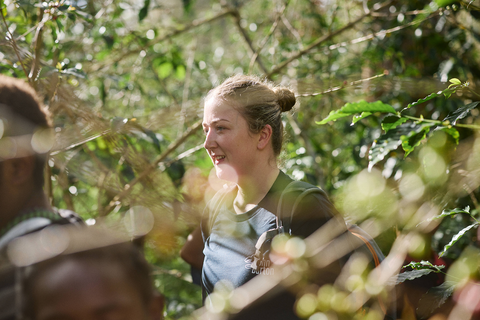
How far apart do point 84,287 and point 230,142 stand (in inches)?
34.4

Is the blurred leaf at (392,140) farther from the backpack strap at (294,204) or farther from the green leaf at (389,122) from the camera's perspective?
the backpack strap at (294,204)

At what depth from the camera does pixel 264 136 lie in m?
1.49

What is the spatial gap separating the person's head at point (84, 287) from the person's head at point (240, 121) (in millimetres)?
816

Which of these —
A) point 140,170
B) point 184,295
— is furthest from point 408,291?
point 184,295

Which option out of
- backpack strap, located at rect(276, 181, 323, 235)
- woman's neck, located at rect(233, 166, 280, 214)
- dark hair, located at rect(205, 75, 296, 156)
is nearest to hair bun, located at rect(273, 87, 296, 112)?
dark hair, located at rect(205, 75, 296, 156)

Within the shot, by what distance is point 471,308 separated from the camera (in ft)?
2.66

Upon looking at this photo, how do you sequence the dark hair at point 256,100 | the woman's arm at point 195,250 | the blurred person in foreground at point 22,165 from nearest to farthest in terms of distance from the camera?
the blurred person in foreground at point 22,165
the dark hair at point 256,100
the woman's arm at point 195,250

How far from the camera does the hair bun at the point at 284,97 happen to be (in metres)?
1.56

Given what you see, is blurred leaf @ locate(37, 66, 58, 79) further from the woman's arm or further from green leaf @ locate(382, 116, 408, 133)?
green leaf @ locate(382, 116, 408, 133)

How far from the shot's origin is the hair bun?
156 cm

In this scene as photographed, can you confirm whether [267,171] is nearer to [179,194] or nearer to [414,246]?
[179,194]

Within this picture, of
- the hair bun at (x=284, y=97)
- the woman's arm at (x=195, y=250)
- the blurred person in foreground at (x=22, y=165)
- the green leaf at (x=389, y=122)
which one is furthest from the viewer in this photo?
the woman's arm at (x=195, y=250)

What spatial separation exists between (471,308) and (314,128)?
254 cm

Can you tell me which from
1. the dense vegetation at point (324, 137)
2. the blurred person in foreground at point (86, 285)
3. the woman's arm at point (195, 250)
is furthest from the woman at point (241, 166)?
the blurred person in foreground at point (86, 285)
